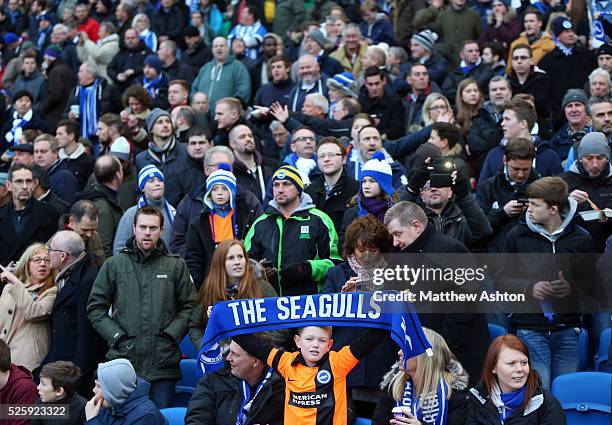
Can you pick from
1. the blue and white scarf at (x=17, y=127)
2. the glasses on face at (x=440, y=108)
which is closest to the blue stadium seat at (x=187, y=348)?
the glasses on face at (x=440, y=108)

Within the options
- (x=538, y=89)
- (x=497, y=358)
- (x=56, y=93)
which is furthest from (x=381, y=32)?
(x=497, y=358)

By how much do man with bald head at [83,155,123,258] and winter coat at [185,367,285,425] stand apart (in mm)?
3263

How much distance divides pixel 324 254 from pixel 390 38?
320 inches

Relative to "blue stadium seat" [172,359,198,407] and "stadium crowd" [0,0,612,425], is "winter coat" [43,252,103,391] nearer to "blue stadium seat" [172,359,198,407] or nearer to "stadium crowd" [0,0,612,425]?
"stadium crowd" [0,0,612,425]

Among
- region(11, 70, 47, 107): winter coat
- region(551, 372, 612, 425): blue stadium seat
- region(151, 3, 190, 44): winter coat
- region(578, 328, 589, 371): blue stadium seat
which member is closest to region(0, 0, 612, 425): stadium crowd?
region(578, 328, 589, 371): blue stadium seat

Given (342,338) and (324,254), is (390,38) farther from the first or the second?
(342,338)

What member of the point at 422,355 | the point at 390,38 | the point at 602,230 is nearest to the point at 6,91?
the point at 390,38

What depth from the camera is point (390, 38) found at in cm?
1620

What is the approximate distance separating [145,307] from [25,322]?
1.10 meters

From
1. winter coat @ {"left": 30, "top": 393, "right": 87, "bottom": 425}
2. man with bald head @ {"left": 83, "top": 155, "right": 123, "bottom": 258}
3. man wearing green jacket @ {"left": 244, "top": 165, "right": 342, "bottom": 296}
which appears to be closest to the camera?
winter coat @ {"left": 30, "top": 393, "right": 87, "bottom": 425}

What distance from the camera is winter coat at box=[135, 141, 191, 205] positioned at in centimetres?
1078

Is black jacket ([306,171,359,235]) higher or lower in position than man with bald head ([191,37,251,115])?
lower

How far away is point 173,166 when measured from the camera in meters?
11.0

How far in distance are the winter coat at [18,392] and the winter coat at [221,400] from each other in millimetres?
1256
